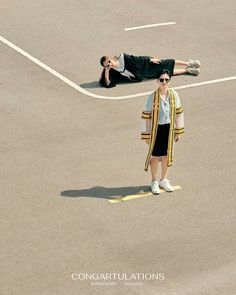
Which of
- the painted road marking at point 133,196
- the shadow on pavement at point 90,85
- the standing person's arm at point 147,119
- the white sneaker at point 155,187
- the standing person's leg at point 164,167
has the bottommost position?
the painted road marking at point 133,196

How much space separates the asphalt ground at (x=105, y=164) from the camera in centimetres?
1262

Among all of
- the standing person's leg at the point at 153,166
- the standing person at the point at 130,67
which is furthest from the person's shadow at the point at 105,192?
the standing person at the point at 130,67

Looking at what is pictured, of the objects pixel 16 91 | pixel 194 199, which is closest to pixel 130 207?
pixel 194 199

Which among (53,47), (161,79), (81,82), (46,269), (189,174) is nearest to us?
(46,269)

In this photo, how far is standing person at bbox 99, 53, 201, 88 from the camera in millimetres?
19078

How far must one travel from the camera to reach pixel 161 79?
14.3m

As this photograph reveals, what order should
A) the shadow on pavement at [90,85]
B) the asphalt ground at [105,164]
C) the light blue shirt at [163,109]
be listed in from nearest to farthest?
1. the asphalt ground at [105,164]
2. the light blue shirt at [163,109]
3. the shadow on pavement at [90,85]

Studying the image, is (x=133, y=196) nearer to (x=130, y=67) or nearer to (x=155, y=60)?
(x=130, y=67)

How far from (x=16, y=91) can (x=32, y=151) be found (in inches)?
121

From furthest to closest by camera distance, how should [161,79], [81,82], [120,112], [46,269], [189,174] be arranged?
[81,82] < [120,112] < [189,174] < [161,79] < [46,269]

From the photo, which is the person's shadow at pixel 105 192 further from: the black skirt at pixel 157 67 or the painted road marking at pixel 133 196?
the black skirt at pixel 157 67

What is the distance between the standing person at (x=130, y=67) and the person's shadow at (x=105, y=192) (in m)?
4.63

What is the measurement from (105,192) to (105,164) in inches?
39.4

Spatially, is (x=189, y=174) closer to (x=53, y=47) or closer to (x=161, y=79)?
(x=161, y=79)
